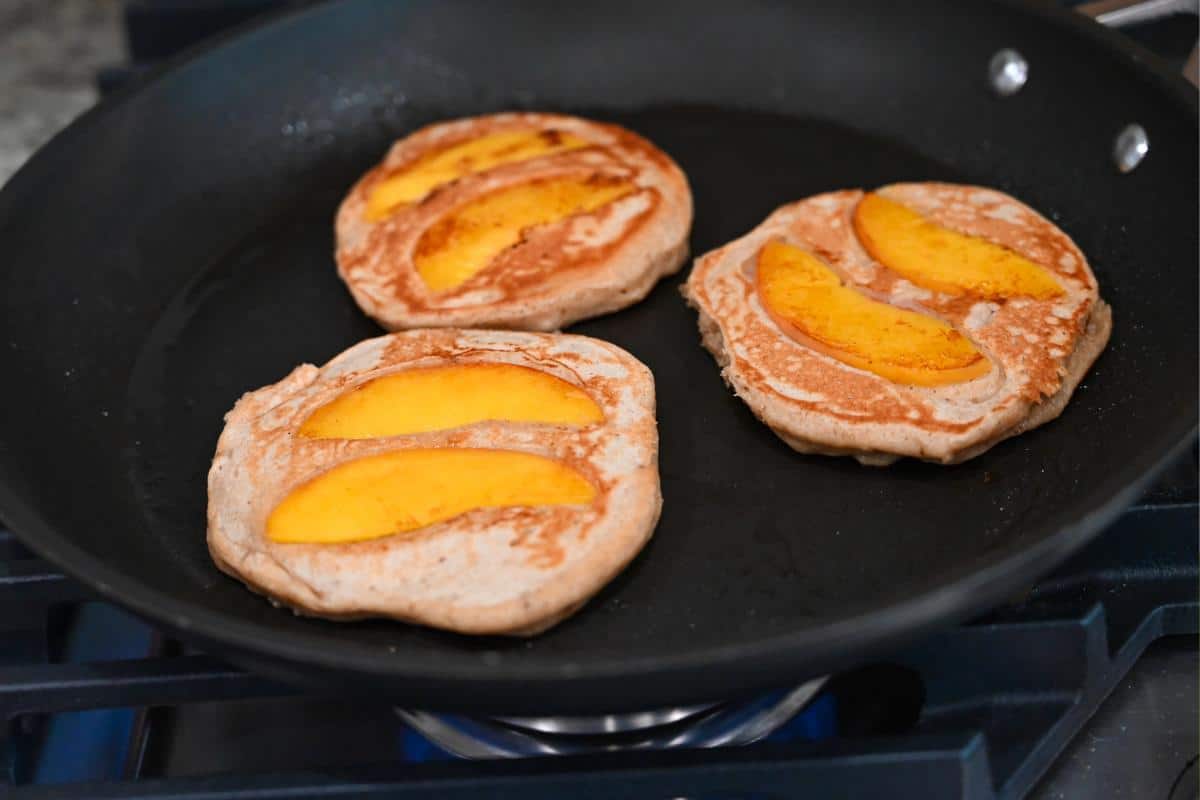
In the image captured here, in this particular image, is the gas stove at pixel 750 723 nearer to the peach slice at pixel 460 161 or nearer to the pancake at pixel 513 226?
the pancake at pixel 513 226

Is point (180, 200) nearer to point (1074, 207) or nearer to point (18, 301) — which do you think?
point (18, 301)

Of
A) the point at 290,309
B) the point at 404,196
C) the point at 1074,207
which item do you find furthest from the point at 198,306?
the point at 1074,207

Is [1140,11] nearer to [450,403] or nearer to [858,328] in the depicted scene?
[858,328]

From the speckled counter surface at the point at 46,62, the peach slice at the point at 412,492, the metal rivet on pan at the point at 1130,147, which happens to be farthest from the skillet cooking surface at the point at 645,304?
the speckled counter surface at the point at 46,62

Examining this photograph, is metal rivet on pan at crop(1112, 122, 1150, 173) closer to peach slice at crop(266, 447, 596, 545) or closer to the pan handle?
the pan handle

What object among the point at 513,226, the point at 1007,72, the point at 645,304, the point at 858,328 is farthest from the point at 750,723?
the point at 1007,72
